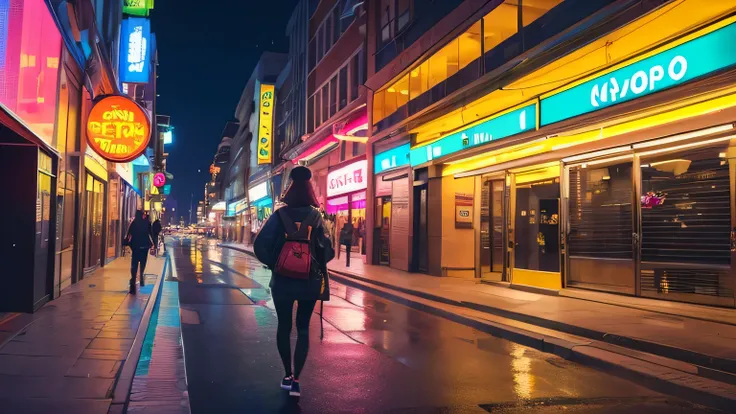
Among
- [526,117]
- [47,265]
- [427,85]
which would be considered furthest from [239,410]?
[427,85]

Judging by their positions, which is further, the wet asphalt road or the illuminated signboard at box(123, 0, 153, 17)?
the illuminated signboard at box(123, 0, 153, 17)

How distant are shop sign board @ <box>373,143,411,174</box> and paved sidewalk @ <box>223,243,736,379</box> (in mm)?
6343

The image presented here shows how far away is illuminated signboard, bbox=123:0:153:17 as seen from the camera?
24.6m

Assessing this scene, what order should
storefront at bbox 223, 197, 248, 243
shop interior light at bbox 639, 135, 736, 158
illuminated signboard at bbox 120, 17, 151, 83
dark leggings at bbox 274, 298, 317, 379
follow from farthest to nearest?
storefront at bbox 223, 197, 248, 243, illuminated signboard at bbox 120, 17, 151, 83, shop interior light at bbox 639, 135, 736, 158, dark leggings at bbox 274, 298, 317, 379

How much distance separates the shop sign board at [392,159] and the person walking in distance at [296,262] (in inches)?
575

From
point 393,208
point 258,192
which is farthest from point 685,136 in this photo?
point 258,192

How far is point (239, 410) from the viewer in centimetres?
473

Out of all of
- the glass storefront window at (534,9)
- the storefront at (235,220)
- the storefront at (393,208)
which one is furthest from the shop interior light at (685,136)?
the storefront at (235,220)

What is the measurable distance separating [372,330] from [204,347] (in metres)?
2.66

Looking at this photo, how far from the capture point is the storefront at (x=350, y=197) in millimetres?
25109

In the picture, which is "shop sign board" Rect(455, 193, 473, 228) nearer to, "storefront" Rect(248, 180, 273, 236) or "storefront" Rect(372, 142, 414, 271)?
"storefront" Rect(372, 142, 414, 271)

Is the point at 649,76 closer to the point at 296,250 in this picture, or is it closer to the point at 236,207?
the point at 296,250

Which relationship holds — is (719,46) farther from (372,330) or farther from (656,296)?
(372,330)

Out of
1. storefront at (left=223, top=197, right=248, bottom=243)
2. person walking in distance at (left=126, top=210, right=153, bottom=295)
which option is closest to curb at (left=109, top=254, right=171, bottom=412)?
person walking in distance at (left=126, top=210, right=153, bottom=295)
